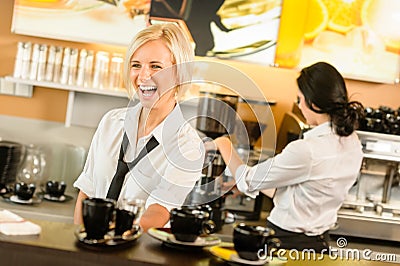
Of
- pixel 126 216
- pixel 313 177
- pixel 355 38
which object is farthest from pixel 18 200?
pixel 126 216

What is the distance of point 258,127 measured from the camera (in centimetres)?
375

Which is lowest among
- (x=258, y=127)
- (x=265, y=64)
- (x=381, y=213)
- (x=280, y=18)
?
(x=381, y=213)

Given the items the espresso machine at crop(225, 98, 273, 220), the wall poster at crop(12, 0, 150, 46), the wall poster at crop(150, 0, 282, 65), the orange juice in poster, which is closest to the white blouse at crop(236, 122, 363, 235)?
the espresso machine at crop(225, 98, 273, 220)

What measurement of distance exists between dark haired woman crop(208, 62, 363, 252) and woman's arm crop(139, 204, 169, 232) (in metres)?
0.93

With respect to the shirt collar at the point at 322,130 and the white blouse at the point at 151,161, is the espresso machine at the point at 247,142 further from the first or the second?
the white blouse at the point at 151,161

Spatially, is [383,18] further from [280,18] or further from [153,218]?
[153,218]

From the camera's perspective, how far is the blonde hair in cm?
213

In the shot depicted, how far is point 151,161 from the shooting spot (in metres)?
2.07

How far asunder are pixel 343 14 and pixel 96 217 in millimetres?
2517

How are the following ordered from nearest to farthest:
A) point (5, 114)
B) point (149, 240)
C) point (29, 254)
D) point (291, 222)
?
point (29, 254) < point (149, 240) < point (291, 222) < point (5, 114)

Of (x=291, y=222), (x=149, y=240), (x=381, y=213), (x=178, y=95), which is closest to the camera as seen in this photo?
(x=149, y=240)

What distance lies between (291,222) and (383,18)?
1440 millimetres

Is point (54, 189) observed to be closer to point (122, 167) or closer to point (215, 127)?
point (215, 127)

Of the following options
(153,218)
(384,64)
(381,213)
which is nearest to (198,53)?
(384,64)
